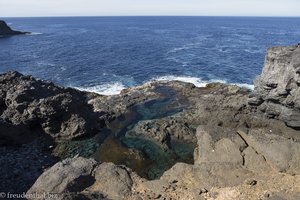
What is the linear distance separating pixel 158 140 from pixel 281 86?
14.3 m

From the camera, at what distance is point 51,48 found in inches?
3893

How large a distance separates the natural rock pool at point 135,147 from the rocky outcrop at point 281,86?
10090mm

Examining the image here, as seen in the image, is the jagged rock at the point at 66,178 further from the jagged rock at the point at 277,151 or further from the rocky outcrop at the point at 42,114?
the jagged rock at the point at 277,151

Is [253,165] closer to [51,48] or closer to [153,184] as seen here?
[153,184]

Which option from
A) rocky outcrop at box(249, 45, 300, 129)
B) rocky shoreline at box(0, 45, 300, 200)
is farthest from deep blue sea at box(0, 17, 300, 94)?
rocky outcrop at box(249, 45, 300, 129)

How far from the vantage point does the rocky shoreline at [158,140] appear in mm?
23969

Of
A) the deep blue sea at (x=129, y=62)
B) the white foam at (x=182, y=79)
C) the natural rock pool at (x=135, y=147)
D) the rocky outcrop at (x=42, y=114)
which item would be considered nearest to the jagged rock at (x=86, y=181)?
the natural rock pool at (x=135, y=147)

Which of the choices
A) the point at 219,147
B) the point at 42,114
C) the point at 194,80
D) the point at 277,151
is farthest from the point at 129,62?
the point at 277,151

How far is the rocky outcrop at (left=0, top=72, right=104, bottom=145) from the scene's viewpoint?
121 feet

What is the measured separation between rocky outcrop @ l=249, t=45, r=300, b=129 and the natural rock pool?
397 inches

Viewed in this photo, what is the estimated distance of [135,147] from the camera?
35.0m

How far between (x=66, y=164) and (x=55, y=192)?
9.84ft

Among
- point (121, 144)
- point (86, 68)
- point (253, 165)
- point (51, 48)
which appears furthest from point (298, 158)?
point (51, 48)

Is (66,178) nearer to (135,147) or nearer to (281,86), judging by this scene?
(135,147)
